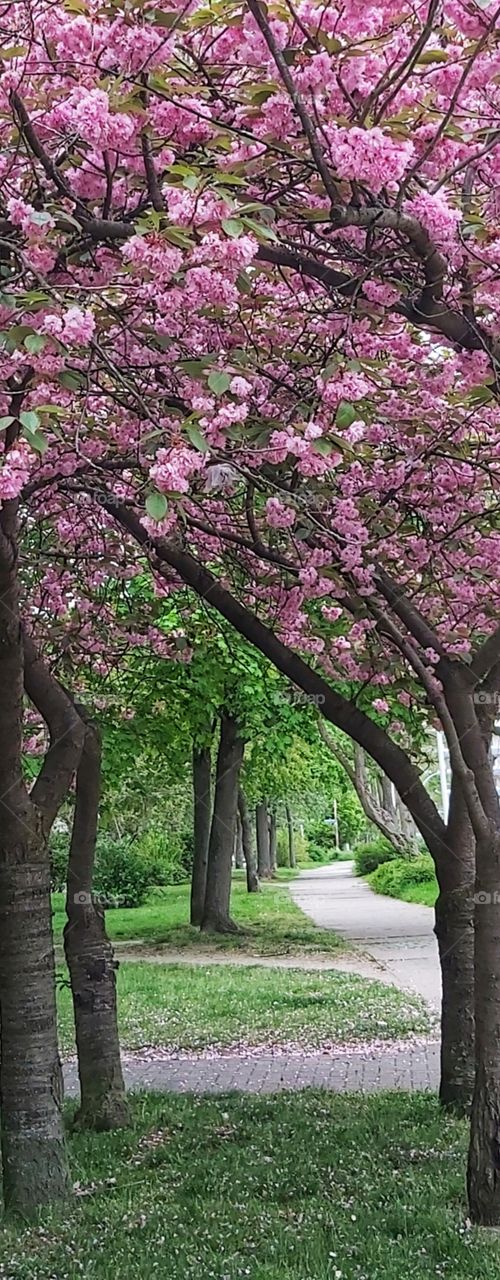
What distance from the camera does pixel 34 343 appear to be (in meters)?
2.83

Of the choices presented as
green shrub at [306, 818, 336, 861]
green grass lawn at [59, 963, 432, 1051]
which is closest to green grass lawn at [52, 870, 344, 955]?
green grass lawn at [59, 963, 432, 1051]

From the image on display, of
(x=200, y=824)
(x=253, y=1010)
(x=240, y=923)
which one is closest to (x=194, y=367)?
(x=253, y=1010)

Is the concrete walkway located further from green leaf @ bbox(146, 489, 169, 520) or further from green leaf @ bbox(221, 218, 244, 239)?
green leaf @ bbox(221, 218, 244, 239)

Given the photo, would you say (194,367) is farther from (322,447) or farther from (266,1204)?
(266,1204)

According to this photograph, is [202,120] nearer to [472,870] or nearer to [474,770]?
[474,770]

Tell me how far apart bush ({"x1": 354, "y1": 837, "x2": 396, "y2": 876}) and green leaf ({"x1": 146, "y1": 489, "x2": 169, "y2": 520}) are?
35.8m

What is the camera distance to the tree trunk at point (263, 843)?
121 feet

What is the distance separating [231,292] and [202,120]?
0.55 m

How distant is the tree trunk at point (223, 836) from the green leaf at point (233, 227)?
49.9ft

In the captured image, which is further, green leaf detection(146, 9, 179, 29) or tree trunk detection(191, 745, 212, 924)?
tree trunk detection(191, 745, 212, 924)

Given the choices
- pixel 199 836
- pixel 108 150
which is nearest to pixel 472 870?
pixel 108 150

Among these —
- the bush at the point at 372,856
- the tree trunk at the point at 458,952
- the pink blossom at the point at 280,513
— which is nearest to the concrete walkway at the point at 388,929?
the bush at the point at 372,856

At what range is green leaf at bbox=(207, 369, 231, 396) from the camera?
3.17m

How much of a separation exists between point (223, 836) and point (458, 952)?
485 inches
